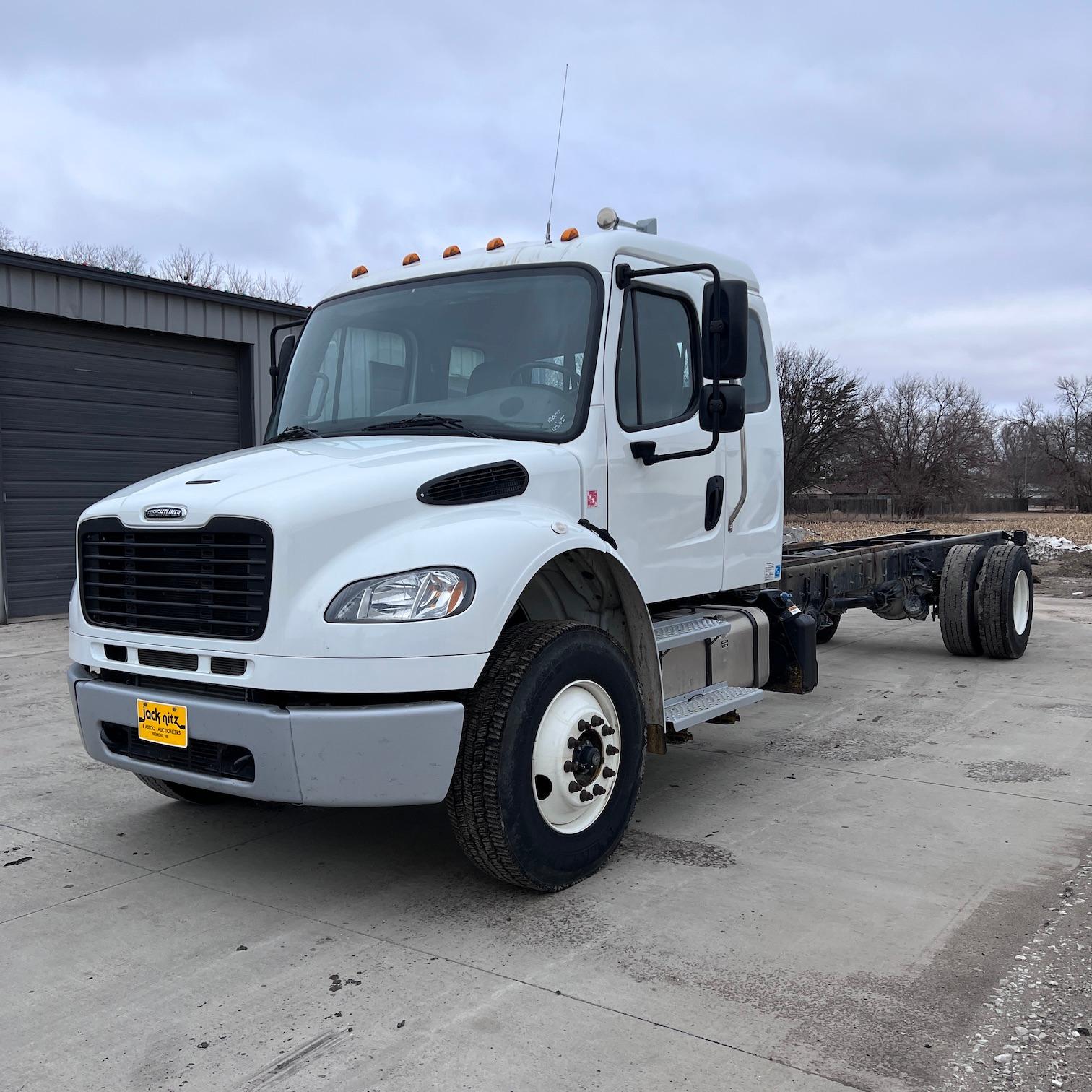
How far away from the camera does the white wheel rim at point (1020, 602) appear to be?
373 inches

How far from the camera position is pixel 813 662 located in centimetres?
590

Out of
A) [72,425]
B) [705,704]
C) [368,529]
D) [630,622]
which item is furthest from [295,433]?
[72,425]

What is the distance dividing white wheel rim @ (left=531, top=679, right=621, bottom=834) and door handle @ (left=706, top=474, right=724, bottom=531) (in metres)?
1.43

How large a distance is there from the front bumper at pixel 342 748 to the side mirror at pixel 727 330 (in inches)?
74.8

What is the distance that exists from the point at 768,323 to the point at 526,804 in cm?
336

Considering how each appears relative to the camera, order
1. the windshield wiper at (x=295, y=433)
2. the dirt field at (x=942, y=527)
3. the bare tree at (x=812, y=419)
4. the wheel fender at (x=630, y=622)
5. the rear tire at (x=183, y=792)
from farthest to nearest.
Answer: the bare tree at (x=812, y=419) < the dirt field at (x=942, y=527) < the rear tire at (x=183, y=792) < the windshield wiper at (x=295, y=433) < the wheel fender at (x=630, y=622)

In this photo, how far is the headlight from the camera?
3.58 m

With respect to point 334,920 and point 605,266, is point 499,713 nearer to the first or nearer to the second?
point 334,920

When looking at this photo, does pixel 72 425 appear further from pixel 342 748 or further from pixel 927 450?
pixel 927 450

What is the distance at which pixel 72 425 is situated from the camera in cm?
1243

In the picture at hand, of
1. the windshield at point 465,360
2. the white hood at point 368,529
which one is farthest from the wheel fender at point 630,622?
the windshield at point 465,360

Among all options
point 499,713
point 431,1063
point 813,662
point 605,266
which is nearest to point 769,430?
point 813,662

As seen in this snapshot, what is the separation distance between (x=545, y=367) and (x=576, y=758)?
1.65m

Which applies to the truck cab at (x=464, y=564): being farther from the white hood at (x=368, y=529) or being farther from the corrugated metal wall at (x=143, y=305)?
the corrugated metal wall at (x=143, y=305)
